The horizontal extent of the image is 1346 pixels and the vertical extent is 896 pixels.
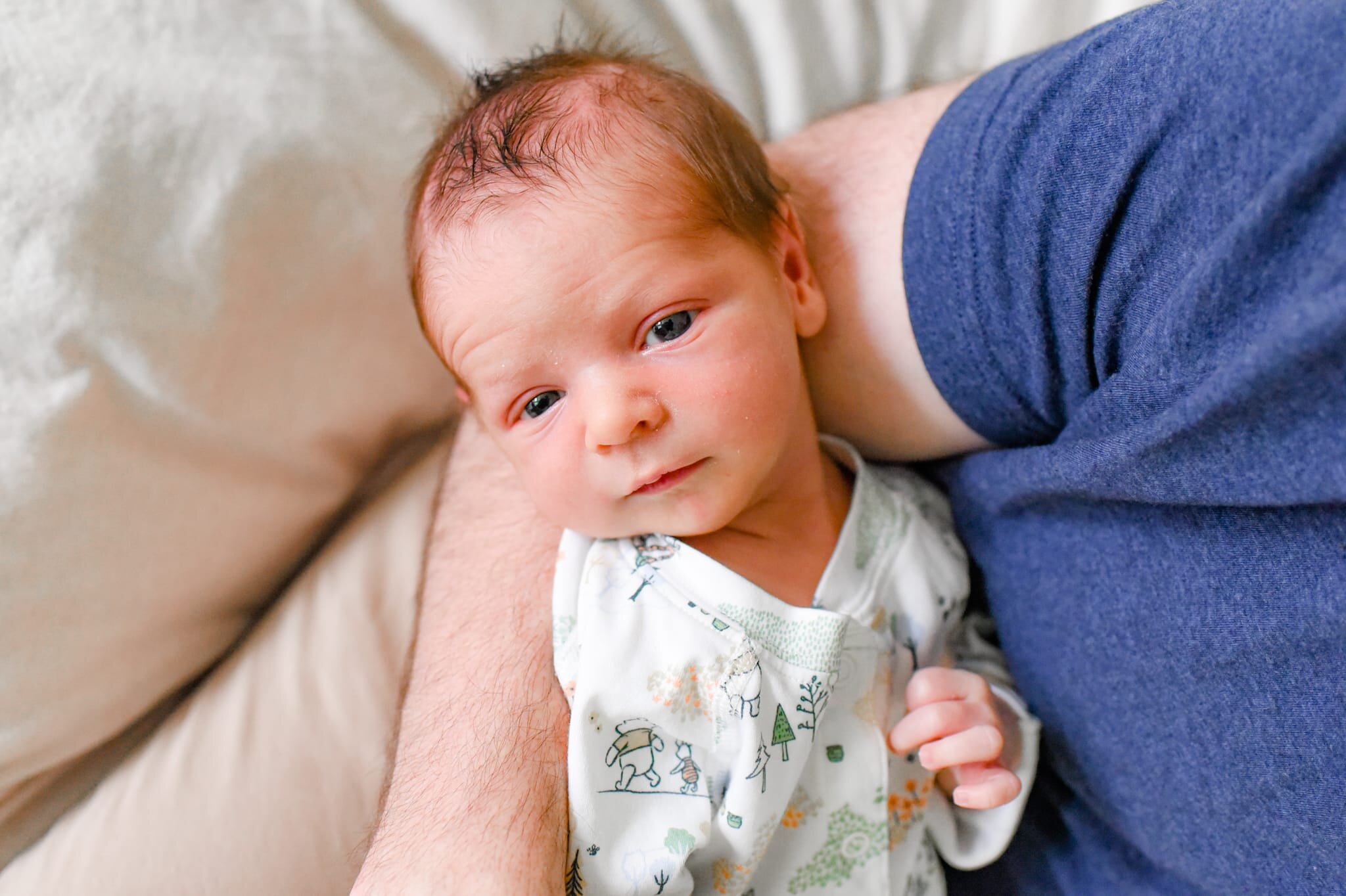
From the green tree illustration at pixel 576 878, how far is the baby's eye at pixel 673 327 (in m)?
0.43

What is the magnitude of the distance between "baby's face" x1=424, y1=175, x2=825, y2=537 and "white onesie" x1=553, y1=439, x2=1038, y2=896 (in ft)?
0.24

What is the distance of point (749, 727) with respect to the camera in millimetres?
748

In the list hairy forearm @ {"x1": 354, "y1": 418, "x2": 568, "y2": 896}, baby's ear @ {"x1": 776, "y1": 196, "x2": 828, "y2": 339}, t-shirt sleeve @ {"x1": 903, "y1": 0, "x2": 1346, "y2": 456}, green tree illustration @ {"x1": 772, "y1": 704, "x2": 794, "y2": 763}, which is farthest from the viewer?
baby's ear @ {"x1": 776, "y1": 196, "x2": 828, "y2": 339}

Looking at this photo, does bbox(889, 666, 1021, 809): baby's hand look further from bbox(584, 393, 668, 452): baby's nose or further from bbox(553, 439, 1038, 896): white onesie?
bbox(584, 393, 668, 452): baby's nose

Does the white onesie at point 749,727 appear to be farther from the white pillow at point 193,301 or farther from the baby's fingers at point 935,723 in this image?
the white pillow at point 193,301

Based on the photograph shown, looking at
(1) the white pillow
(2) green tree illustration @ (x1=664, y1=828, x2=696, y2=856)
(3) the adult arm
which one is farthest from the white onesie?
(1) the white pillow

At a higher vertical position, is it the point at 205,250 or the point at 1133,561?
the point at 205,250

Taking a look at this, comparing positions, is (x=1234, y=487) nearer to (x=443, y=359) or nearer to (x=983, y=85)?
(x=983, y=85)

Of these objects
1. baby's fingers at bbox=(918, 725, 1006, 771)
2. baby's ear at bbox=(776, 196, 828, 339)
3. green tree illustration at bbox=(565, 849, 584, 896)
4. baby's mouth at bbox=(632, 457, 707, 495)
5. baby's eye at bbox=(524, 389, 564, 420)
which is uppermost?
baby's eye at bbox=(524, 389, 564, 420)

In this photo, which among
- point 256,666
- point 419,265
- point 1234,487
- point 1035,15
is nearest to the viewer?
point 1234,487

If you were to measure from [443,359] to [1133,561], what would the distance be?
64cm

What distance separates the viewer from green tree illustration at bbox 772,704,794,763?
771 millimetres

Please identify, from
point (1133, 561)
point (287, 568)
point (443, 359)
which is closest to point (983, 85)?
point (1133, 561)

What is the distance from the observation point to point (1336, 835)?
643mm
